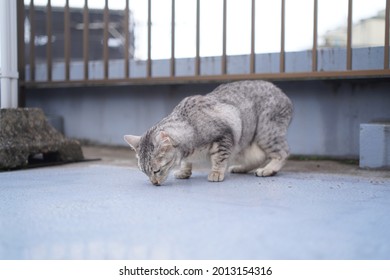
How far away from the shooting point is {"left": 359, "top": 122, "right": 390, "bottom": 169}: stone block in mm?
3504

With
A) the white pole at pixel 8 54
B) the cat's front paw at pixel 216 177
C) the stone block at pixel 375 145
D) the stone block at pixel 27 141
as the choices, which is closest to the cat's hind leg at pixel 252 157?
the cat's front paw at pixel 216 177

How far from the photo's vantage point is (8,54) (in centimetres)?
405

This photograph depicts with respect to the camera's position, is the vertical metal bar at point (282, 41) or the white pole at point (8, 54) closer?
the white pole at point (8, 54)

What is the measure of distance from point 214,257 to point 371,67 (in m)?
2.96

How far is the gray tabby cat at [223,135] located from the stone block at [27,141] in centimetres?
116

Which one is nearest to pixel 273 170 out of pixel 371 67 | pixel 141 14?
pixel 371 67

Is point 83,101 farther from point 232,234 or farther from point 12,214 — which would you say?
point 232,234

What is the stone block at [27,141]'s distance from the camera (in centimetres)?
362

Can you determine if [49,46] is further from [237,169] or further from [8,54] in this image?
[237,169]

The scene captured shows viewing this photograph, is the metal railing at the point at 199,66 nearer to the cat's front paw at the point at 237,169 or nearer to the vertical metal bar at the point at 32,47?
the vertical metal bar at the point at 32,47

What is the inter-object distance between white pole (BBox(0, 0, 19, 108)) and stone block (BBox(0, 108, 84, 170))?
302 millimetres

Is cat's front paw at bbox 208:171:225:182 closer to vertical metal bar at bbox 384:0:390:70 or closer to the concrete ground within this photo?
the concrete ground

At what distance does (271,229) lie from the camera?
1.89 m

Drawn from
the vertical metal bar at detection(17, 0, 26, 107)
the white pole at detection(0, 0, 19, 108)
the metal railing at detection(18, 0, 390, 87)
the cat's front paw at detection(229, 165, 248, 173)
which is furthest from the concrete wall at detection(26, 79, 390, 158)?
the white pole at detection(0, 0, 19, 108)
